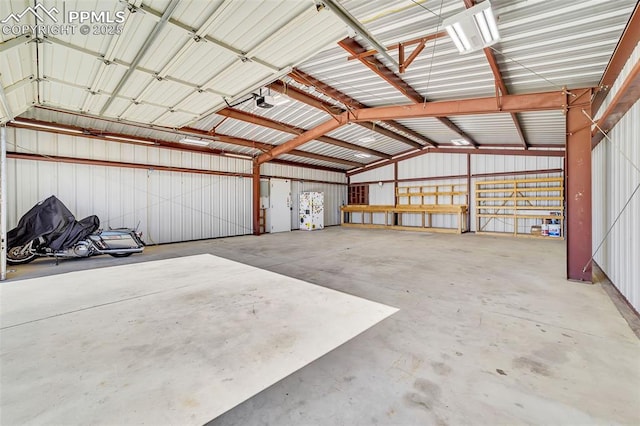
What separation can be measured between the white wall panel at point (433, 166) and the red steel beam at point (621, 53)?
7352 millimetres

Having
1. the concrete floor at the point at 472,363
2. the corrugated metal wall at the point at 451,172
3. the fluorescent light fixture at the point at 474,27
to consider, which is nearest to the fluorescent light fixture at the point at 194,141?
the concrete floor at the point at 472,363

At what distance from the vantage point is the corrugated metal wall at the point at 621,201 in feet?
10.1

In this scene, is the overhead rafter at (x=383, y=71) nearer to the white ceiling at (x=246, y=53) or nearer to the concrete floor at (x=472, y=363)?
the white ceiling at (x=246, y=53)

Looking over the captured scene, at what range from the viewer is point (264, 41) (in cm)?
281

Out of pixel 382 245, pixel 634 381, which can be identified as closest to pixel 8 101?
pixel 634 381

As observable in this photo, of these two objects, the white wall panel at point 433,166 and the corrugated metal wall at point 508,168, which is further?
the white wall panel at point 433,166

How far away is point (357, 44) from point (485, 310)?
4.12 metres

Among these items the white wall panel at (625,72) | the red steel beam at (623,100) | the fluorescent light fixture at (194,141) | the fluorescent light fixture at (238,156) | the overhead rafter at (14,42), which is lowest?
the red steel beam at (623,100)

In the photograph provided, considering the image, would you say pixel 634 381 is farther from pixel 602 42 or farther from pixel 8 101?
pixel 8 101

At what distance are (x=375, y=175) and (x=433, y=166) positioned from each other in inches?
121

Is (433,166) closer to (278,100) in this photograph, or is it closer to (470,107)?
(470,107)

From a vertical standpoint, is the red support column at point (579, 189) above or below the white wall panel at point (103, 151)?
below

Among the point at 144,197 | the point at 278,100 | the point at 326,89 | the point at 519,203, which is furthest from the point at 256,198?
the point at 519,203

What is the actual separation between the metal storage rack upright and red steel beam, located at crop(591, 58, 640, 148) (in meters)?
6.32
